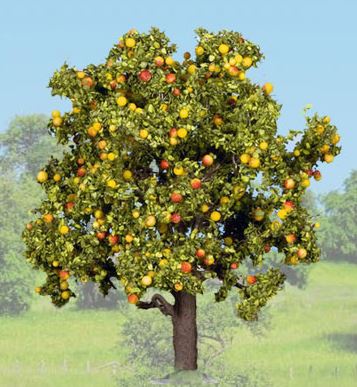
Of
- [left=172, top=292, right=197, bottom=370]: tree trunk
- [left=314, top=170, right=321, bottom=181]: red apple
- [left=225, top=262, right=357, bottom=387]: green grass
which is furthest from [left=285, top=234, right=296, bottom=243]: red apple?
[left=225, top=262, right=357, bottom=387]: green grass

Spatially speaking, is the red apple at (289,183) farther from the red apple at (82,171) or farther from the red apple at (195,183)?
the red apple at (82,171)

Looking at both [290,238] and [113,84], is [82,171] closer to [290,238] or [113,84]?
[113,84]

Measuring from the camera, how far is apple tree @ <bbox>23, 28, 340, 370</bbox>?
18375 mm

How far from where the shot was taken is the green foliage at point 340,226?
97.0 metres

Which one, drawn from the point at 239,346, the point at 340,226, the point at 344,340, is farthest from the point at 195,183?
the point at 340,226

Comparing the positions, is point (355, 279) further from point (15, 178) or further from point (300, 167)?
point (300, 167)

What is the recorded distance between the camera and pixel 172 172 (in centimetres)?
1875

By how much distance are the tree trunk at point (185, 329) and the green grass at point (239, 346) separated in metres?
19.7

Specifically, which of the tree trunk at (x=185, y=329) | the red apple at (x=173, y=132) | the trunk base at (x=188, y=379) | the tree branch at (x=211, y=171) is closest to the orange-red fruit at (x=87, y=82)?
the red apple at (x=173, y=132)

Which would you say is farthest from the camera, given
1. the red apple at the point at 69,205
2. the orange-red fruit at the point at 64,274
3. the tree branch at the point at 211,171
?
the orange-red fruit at the point at 64,274

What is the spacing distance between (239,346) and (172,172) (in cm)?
4129

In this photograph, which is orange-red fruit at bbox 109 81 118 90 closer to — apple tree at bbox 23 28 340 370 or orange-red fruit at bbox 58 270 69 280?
apple tree at bbox 23 28 340 370

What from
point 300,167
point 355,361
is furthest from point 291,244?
point 355,361

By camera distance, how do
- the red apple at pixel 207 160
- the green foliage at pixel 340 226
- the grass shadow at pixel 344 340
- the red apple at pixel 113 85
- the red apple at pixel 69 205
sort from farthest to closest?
the green foliage at pixel 340 226, the grass shadow at pixel 344 340, the red apple at pixel 69 205, the red apple at pixel 113 85, the red apple at pixel 207 160
